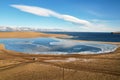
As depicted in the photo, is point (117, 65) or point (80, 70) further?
point (117, 65)

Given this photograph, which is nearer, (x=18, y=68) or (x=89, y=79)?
(x=89, y=79)

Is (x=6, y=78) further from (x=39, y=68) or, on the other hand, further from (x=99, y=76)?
(x=99, y=76)

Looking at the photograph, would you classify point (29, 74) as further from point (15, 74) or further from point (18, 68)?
point (18, 68)

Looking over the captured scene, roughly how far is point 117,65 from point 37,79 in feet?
34.8

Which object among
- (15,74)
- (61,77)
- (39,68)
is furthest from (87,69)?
(15,74)

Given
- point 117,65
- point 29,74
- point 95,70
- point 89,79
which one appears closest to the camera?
point 89,79

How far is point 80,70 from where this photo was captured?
1903 cm

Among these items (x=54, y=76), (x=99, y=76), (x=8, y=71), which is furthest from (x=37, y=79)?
(x=99, y=76)

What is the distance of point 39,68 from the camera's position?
65.4 feet

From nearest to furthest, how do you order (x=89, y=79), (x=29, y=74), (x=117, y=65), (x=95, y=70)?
1. (x=89, y=79)
2. (x=29, y=74)
3. (x=95, y=70)
4. (x=117, y=65)

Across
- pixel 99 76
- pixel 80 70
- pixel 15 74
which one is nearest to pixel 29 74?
pixel 15 74

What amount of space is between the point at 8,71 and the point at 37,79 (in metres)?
4.45

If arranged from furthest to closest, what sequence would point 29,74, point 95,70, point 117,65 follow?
point 117,65, point 95,70, point 29,74

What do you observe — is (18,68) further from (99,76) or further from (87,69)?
(99,76)
